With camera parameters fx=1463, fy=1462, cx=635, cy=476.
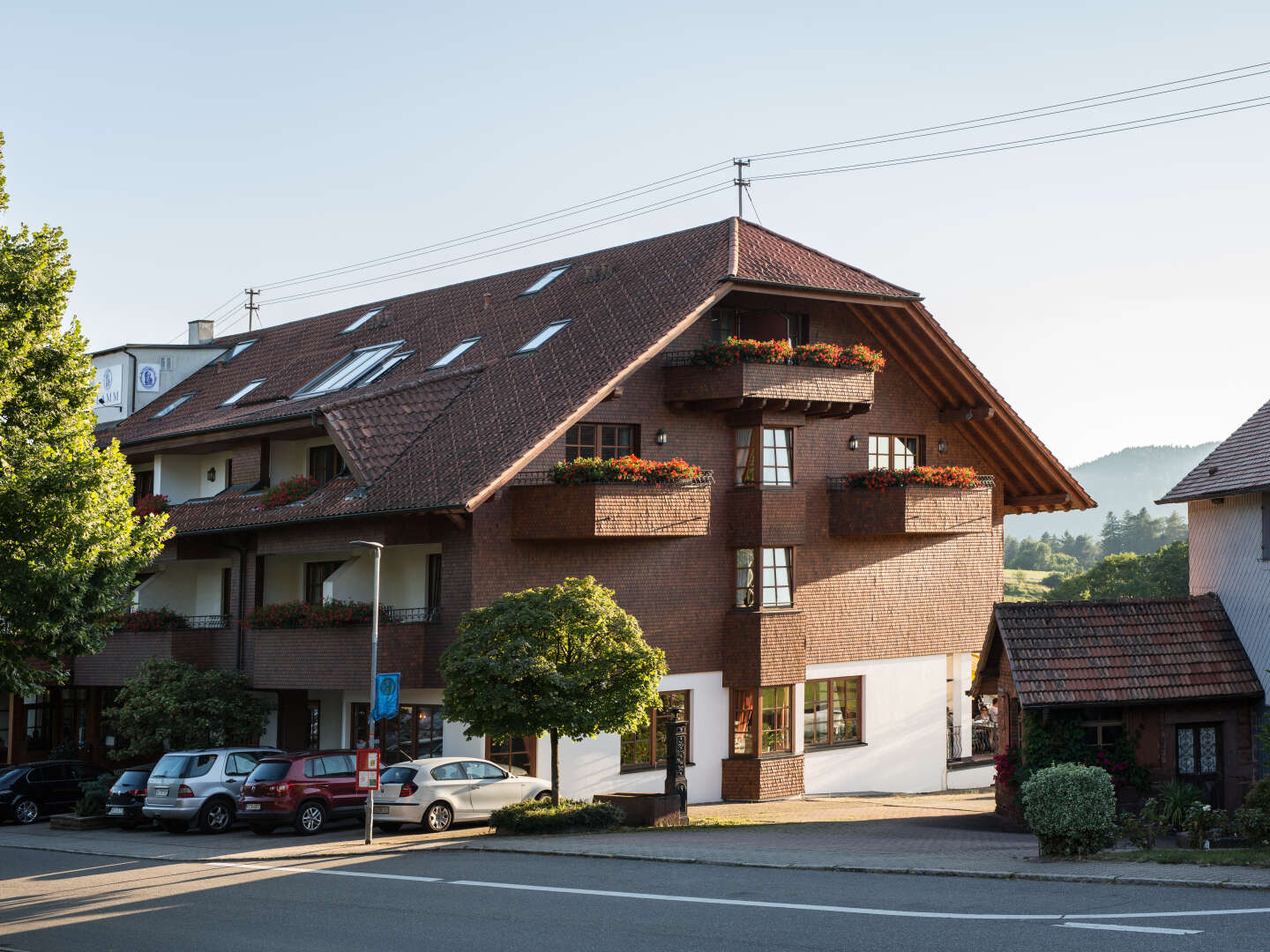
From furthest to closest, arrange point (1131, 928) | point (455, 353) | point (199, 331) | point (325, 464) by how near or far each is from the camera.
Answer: point (199, 331)
point (455, 353)
point (325, 464)
point (1131, 928)

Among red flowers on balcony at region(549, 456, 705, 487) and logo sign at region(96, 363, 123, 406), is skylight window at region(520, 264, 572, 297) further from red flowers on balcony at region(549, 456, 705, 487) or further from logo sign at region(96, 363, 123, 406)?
logo sign at region(96, 363, 123, 406)

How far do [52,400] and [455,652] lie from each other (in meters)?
9.11

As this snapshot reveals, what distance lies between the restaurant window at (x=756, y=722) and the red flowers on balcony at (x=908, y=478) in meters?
5.26

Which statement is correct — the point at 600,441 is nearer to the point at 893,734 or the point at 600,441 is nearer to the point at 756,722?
the point at 756,722

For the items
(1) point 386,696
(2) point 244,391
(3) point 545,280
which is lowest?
(1) point 386,696

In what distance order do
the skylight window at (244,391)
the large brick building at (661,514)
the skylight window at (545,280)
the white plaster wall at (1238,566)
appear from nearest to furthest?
1. the white plaster wall at (1238,566)
2. the large brick building at (661,514)
3. the skylight window at (545,280)
4. the skylight window at (244,391)

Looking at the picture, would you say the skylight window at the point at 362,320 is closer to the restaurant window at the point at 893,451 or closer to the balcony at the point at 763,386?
the balcony at the point at 763,386

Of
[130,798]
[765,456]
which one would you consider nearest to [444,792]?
[130,798]

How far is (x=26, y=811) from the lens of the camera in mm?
32125

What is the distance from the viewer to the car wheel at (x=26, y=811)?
105ft

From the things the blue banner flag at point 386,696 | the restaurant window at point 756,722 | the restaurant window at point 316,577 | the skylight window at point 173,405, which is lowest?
the restaurant window at point 756,722

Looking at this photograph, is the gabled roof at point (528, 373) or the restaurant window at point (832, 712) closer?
the gabled roof at point (528, 373)

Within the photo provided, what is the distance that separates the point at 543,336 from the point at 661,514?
6.84 m


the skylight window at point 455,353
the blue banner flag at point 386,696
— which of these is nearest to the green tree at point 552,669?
the blue banner flag at point 386,696
